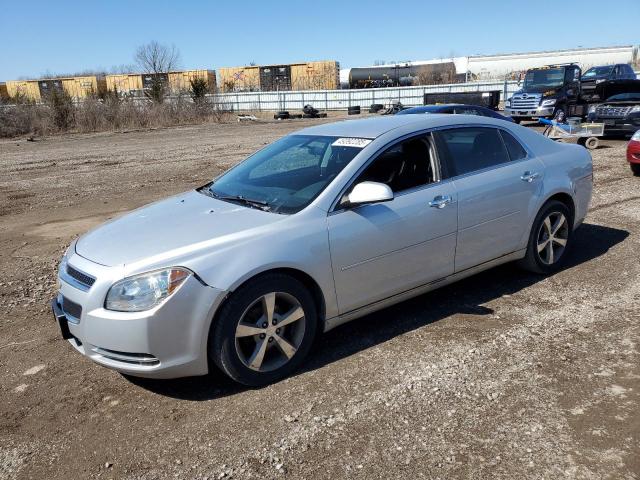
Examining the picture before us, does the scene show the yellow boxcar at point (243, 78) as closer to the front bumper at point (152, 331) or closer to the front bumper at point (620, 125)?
the front bumper at point (620, 125)

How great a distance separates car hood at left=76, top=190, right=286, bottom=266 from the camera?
329cm

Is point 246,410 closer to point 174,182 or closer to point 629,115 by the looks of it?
point 174,182

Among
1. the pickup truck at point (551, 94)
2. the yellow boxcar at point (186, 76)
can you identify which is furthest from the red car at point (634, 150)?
the yellow boxcar at point (186, 76)

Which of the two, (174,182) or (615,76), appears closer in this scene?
(174,182)

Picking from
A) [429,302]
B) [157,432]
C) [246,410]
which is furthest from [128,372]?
[429,302]

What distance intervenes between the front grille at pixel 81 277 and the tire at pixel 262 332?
774 mm

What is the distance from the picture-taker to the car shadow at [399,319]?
3.56 metres

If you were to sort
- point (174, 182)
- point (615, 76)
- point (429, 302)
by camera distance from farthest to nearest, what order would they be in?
point (615, 76) < point (174, 182) < point (429, 302)

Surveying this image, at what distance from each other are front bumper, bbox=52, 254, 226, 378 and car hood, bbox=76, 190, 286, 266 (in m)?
0.21

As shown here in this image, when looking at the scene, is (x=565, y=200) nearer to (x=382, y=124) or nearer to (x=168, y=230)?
(x=382, y=124)

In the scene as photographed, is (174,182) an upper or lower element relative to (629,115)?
lower

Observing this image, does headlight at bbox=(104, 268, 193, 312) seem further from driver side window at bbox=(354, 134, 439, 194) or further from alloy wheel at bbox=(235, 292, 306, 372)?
driver side window at bbox=(354, 134, 439, 194)

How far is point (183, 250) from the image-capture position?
324cm

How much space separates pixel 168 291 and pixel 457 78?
66.5 metres
